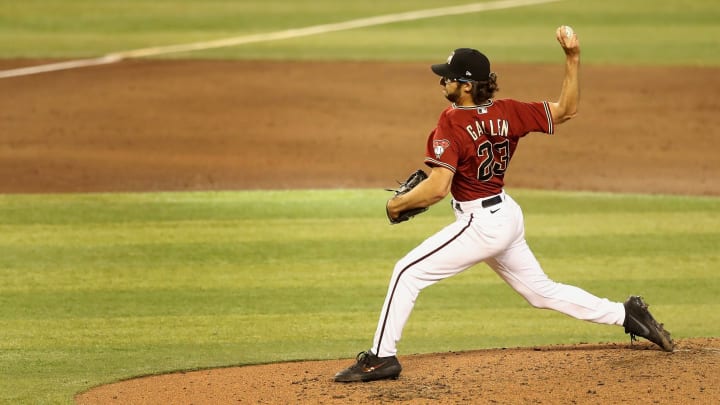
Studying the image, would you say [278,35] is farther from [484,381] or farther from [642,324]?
[484,381]

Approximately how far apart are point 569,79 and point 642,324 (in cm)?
147

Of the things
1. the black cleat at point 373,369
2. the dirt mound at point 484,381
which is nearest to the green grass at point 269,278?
the dirt mound at point 484,381

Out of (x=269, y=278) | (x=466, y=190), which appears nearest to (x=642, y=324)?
(x=466, y=190)

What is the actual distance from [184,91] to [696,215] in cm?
766

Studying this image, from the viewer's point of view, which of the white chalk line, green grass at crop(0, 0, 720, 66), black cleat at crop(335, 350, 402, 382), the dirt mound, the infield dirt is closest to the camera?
the dirt mound

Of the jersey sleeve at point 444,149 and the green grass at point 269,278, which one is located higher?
the jersey sleeve at point 444,149

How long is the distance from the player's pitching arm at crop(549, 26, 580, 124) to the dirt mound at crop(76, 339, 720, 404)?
4.62 feet

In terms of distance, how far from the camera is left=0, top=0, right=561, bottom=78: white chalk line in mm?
17703

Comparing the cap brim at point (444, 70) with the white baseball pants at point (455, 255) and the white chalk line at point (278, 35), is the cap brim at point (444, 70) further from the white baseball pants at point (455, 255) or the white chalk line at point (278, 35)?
the white chalk line at point (278, 35)

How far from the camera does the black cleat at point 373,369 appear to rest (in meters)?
6.71

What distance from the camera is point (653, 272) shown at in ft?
31.1

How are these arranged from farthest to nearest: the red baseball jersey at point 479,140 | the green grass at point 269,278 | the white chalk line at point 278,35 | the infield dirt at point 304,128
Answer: the white chalk line at point 278,35
the infield dirt at point 304,128
the green grass at point 269,278
the red baseball jersey at point 479,140

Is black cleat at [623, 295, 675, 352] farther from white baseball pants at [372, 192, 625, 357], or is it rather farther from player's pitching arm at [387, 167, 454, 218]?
player's pitching arm at [387, 167, 454, 218]

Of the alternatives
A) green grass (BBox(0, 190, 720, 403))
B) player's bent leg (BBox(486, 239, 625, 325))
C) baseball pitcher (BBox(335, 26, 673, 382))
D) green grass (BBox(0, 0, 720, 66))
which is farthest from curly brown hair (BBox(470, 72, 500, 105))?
green grass (BBox(0, 0, 720, 66))
